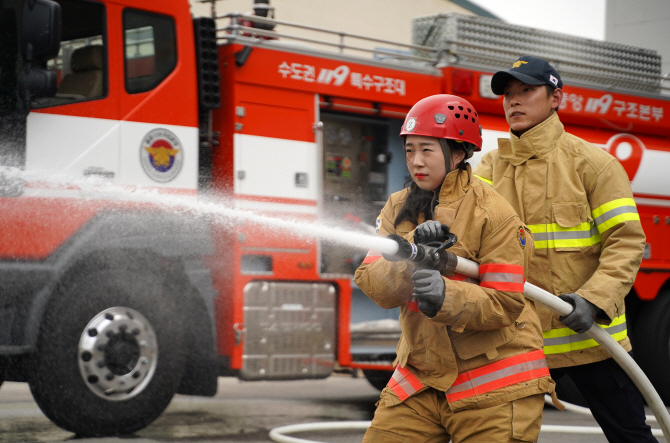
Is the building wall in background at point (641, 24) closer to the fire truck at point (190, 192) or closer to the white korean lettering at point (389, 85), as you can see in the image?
the fire truck at point (190, 192)

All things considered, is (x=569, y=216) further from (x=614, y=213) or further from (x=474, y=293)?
(x=474, y=293)

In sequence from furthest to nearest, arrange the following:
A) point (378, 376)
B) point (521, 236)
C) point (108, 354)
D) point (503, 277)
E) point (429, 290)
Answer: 1. point (378, 376)
2. point (108, 354)
3. point (521, 236)
4. point (503, 277)
5. point (429, 290)

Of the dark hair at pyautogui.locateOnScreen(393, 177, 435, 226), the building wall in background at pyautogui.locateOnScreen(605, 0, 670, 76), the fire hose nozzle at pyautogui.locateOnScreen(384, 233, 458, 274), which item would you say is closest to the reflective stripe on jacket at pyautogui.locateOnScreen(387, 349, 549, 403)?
the fire hose nozzle at pyautogui.locateOnScreen(384, 233, 458, 274)

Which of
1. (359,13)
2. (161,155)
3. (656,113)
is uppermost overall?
(359,13)

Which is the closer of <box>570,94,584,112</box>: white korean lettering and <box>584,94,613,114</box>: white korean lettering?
<box>570,94,584,112</box>: white korean lettering

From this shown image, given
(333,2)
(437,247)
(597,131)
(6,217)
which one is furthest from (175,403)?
(333,2)

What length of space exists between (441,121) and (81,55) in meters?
3.30

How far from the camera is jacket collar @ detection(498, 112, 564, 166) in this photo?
11.0 feet

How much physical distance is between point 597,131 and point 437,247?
18.8ft

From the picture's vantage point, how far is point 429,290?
2320 millimetres

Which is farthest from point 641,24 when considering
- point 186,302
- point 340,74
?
point 186,302

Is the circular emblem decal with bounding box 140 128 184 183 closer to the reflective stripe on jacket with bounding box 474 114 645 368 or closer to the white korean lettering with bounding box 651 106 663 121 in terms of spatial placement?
the reflective stripe on jacket with bounding box 474 114 645 368

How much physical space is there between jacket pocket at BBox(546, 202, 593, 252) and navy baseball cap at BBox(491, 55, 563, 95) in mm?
466

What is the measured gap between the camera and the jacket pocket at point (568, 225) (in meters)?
3.29
